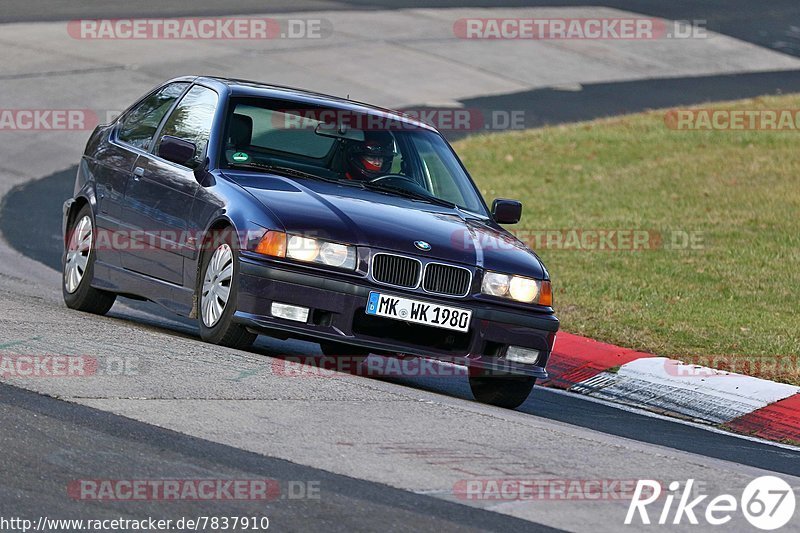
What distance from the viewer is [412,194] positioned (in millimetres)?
9234

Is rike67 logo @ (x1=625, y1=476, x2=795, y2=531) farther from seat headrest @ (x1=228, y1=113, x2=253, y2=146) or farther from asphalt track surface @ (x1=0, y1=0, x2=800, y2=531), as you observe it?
A: seat headrest @ (x1=228, y1=113, x2=253, y2=146)

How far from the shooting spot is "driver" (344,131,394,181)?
921 centimetres

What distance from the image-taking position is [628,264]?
47.2 feet

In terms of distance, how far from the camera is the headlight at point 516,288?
8.33 meters

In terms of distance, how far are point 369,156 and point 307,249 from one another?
1.44 m

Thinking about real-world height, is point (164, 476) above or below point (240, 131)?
below

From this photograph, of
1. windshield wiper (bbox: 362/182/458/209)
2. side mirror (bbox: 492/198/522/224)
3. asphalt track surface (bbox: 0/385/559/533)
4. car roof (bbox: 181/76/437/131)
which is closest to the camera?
asphalt track surface (bbox: 0/385/559/533)

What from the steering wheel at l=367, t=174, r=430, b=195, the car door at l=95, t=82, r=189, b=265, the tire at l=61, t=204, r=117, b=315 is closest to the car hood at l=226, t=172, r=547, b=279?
the steering wheel at l=367, t=174, r=430, b=195

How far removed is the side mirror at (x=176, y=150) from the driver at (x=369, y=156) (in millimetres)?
929

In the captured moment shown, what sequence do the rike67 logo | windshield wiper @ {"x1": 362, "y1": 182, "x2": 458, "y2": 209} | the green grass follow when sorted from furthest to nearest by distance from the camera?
the green grass < windshield wiper @ {"x1": 362, "y1": 182, "x2": 458, "y2": 209} < the rike67 logo

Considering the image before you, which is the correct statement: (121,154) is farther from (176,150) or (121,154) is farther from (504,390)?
(504,390)

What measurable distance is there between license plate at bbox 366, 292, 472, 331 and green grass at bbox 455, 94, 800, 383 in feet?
11.1

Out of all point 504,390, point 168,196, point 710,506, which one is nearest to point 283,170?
point 168,196

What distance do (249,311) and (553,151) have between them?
13017mm
